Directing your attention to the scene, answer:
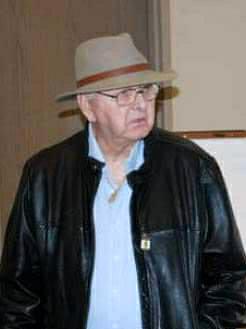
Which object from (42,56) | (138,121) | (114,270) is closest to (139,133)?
(138,121)

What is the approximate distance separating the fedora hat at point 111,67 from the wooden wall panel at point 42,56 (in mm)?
776

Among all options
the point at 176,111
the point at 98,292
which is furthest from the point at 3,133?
the point at 98,292

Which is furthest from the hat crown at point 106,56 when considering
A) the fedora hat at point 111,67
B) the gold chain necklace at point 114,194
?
the gold chain necklace at point 114,194

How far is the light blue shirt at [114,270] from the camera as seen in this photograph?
1.48 metres

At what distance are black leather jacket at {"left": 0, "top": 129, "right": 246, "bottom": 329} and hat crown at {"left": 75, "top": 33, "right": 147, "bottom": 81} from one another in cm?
22

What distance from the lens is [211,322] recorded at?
5.00 ft

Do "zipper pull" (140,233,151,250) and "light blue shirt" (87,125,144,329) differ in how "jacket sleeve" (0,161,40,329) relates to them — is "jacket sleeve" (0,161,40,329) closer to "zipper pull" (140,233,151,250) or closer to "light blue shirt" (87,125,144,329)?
"light blue shirt" (87,125,144,329)

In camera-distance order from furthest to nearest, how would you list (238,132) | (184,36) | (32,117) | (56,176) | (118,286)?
(32,117) → (184,36) → (238,132) → (56,176) → (118,286)

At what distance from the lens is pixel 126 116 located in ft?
4.84

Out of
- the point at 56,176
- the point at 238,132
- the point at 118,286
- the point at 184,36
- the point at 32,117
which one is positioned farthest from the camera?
the point at 32,117

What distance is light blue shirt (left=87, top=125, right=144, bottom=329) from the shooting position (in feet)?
4.86

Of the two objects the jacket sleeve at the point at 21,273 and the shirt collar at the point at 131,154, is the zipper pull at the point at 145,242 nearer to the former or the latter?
the shirt collar at the point at 131,154

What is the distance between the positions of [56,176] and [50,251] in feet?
0.67

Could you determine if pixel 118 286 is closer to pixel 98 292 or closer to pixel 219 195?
pixel 98 292
